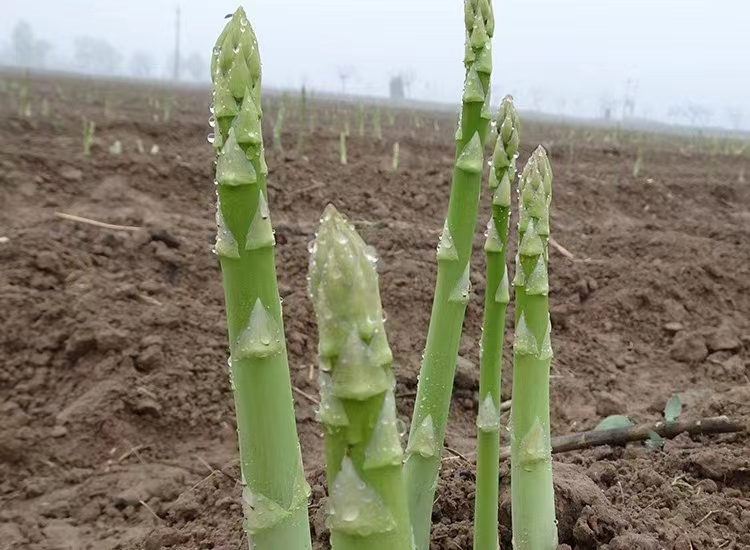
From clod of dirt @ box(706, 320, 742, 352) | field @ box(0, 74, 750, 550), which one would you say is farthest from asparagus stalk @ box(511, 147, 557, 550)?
clod of dirt @ box(706, 320, 742, 352)

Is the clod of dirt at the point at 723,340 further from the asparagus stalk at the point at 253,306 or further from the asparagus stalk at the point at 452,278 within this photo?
the asparagus stalk at the point at 253,306

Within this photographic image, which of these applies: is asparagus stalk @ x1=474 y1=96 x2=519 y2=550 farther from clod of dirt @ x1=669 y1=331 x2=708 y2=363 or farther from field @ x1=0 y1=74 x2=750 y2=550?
clod of dirt @ x1=669 y1=331 x2=708 y2=363

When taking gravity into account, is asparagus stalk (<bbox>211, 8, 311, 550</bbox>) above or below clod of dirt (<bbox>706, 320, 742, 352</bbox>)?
above

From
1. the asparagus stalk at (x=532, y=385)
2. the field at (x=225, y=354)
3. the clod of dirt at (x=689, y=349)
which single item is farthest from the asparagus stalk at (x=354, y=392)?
the clod of dirt at (x=689, y=349)

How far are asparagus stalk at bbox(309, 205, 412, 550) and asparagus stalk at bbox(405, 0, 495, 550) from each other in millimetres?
524

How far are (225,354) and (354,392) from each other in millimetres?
2680

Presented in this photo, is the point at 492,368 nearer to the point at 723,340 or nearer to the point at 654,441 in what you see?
the point at 654,441

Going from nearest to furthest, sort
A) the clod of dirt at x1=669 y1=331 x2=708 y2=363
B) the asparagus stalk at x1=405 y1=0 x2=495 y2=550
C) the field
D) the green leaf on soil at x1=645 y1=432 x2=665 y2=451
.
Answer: the asparagus stalk at x1=405 y1=0 x2=495 y2=550 → the field → the green leaf on soil at x1=645 y1=432 x2=665 y2=451 → the clod of dirt at x1=669 y1=331 x2=708 y2=363

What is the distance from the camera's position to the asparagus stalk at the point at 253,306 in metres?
1.14

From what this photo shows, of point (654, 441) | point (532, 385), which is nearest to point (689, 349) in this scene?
point (654, 441)

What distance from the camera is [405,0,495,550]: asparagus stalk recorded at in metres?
1.45

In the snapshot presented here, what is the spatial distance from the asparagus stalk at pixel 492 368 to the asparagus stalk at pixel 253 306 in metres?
0.45

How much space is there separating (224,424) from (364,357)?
2.39 m

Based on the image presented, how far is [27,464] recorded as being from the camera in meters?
2.88
